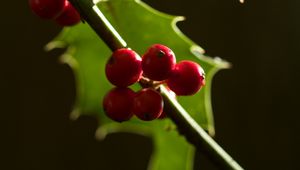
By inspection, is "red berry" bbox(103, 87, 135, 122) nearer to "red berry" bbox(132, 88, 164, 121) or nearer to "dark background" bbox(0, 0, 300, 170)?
"red berry" bbox(132, 88, 164, 121)

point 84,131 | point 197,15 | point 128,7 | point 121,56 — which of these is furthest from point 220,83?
point 121,56

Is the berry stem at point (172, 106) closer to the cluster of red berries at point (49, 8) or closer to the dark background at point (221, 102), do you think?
the cluster of red berries at point (49, 8)

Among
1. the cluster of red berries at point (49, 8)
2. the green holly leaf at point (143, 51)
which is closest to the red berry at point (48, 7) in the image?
the cluster of red berries at point (49, 8)

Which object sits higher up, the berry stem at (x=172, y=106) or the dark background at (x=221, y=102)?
the berry stem at (x=172, y=106)

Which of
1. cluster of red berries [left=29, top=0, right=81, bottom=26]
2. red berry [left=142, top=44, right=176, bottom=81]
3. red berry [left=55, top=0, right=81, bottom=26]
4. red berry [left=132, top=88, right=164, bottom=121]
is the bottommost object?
red berry [left=132, top=88, right=164, bottom=121]

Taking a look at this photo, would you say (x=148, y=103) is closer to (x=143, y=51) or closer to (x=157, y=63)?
(x=157, y=63)

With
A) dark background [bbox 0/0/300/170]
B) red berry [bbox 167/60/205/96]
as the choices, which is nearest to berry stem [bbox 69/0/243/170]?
red berry [bbox 167/60/205/96]

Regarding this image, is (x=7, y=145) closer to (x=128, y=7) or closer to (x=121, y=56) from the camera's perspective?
(x=128, y=7)
